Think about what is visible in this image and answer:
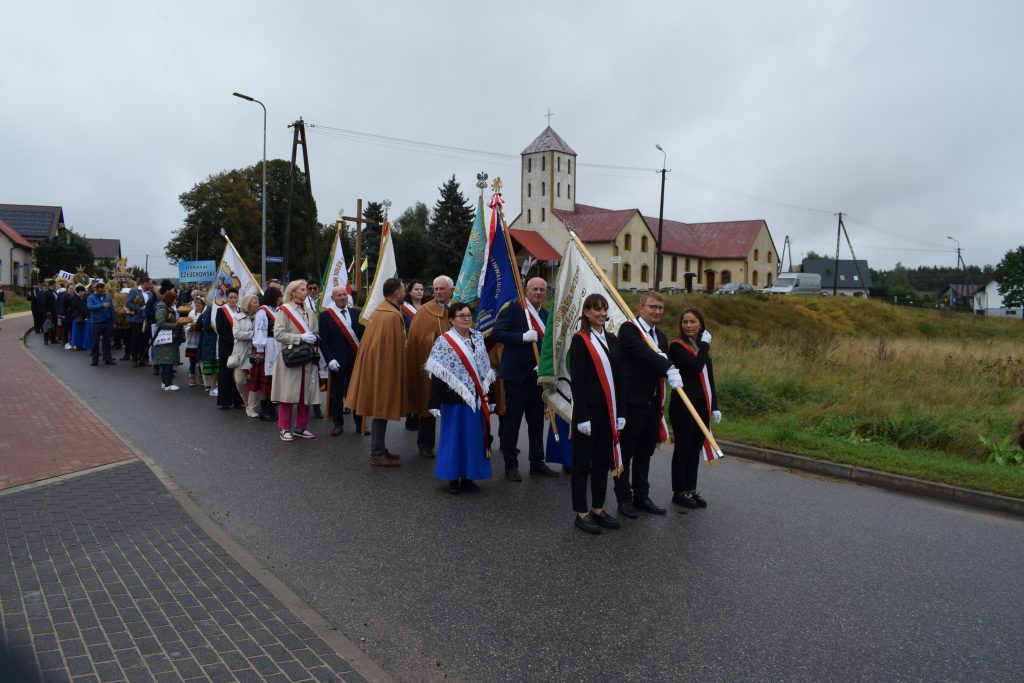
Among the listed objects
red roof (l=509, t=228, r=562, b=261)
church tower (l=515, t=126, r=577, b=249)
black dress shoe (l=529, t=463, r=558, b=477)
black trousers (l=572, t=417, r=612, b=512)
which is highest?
church tower (l=515, t=126, r=577, b=249)

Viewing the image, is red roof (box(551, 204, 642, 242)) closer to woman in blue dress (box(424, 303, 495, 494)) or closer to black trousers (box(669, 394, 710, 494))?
woman in blue dress (box(424, 303, 495, 494))

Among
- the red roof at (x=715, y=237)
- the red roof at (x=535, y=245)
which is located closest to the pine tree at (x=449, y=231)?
the red roof at (x=535, y=245)

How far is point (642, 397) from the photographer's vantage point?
629cm

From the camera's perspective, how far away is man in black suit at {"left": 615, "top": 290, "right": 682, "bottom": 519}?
613 centimetres

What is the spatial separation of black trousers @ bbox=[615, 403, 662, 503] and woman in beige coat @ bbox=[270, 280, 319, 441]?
Answer: 4.57 m

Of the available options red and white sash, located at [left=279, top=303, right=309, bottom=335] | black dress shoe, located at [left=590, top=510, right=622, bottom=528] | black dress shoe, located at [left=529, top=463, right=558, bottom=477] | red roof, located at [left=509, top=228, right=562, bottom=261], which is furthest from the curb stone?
red roof, located at [left=509, top=228, right=562, bottom=261]

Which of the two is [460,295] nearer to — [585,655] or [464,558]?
[464,558]

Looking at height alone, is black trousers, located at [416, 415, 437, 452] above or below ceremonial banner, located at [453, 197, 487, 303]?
below

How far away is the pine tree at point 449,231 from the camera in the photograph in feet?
198

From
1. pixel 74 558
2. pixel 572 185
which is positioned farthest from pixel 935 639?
pixel 572 185

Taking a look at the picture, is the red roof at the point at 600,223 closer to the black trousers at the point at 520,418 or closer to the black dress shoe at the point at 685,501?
the black trousers at the point at 520,418

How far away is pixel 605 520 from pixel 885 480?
390cm

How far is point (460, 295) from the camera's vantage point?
912 cm

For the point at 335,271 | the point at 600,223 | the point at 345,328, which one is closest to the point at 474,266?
the point at 345,328
